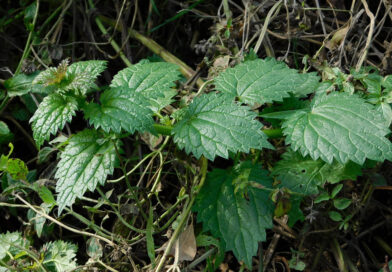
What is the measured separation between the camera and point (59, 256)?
196 cm

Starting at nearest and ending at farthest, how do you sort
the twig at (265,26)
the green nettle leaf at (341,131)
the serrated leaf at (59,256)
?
the green nettle leaf at (341,131), the serrated leaf at (59,256), the twig at (265,26)

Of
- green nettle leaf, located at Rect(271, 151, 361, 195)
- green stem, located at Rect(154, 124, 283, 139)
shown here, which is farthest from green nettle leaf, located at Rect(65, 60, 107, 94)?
green nettle leaf, located at Rect(271, 151, 361, 195)

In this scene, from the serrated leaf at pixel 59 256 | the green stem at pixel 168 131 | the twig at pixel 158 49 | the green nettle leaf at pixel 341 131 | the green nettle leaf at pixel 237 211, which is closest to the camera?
the green nettle leaf at pixel 341 131

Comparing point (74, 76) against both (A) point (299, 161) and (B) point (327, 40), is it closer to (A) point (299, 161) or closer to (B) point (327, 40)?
(A) point (299, 161)

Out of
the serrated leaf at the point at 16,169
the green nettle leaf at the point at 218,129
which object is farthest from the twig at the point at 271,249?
the serrated leaf at the point at 16,169

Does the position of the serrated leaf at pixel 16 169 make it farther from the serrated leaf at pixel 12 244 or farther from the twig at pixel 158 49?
the twig at pixel 158 49

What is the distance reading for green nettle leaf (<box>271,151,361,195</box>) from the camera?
5.87 feet

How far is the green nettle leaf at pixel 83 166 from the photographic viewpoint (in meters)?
1.61

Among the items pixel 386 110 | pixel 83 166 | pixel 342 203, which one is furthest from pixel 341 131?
pixel 83 166

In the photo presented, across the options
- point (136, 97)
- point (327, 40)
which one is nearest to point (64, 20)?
point (136, 97)

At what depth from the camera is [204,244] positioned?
1.81 metres

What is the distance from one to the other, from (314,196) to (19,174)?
1251mm

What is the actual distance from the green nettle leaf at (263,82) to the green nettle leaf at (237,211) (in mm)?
283

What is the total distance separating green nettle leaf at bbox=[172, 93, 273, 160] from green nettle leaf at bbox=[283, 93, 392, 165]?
147mm
